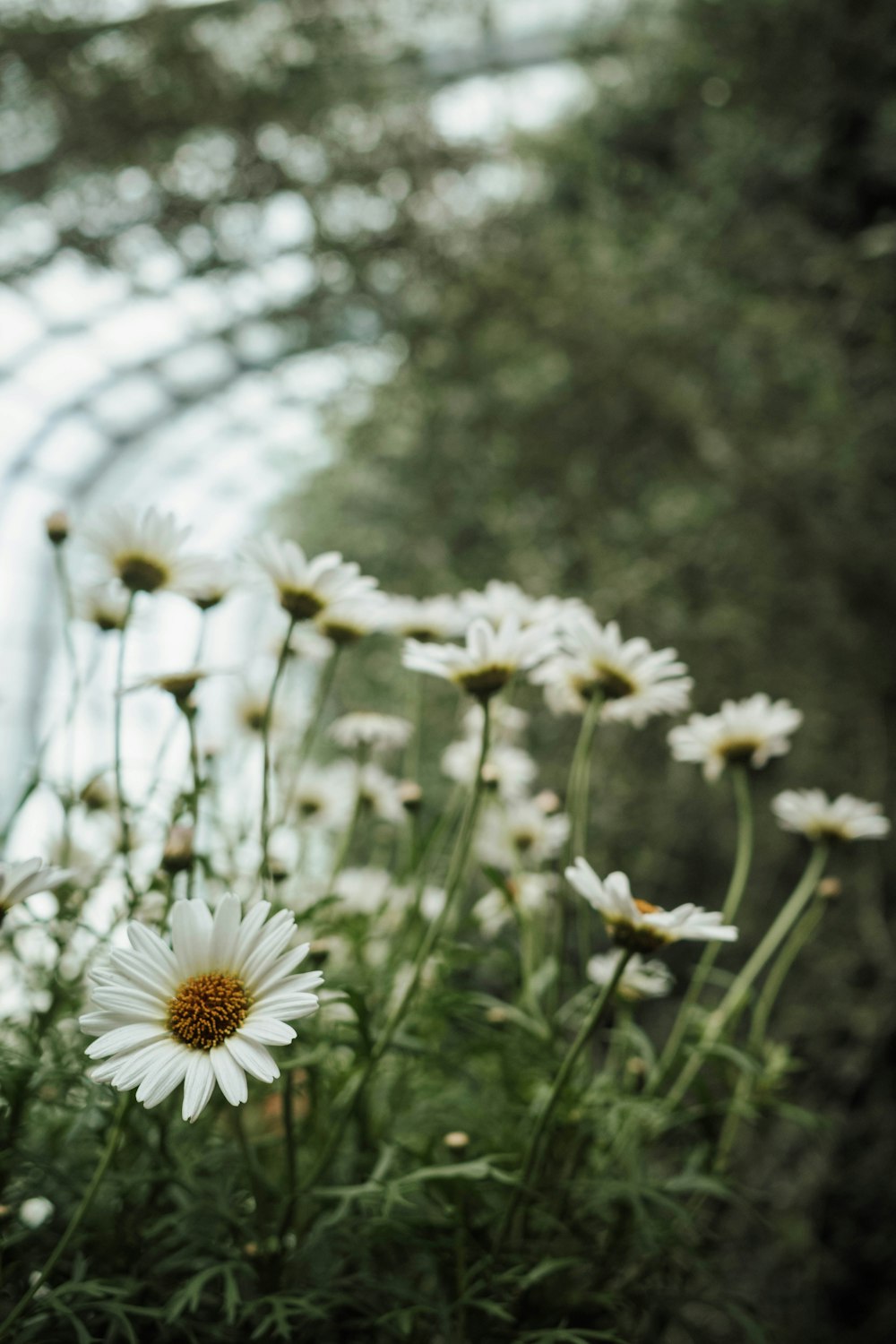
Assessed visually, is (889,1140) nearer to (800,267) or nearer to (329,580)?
(329,580)

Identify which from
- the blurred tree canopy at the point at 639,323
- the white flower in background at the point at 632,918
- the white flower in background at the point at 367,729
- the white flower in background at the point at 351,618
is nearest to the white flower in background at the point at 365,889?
the white flower in background at the point at 367,729

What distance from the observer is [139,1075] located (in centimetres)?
32

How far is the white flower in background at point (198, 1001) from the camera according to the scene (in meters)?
0.32

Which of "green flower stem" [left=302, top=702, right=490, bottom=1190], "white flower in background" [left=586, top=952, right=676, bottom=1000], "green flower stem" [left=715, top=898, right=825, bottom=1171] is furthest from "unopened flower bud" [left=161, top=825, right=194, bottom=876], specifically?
"green flower stem" [left=715, top=898, right=825, bottom=1171]

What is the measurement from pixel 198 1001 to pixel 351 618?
25cm

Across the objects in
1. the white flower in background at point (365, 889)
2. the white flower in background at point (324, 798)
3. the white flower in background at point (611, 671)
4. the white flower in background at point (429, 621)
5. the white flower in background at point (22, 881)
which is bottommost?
the white flower in background at point (22, 881)

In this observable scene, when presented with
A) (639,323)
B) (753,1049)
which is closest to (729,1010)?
(753,1049)

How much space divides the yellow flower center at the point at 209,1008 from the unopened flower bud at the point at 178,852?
0.24 feet

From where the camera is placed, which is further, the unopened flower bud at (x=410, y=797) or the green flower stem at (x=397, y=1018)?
the unopened flower bud at (x=410, y=797)

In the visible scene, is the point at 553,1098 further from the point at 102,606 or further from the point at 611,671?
the point at 102,606

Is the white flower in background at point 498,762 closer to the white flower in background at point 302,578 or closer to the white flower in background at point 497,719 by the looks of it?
the white flower in background at point 497,719

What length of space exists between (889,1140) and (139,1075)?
120 cm

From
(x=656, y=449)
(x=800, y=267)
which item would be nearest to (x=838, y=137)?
(x=800, y=267)

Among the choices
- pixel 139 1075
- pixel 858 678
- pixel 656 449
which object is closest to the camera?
pixel 139 1075
